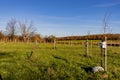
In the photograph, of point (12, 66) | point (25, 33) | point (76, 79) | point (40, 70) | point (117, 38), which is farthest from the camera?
point (25, 33)

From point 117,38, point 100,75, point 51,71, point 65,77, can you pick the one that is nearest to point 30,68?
point 51,71

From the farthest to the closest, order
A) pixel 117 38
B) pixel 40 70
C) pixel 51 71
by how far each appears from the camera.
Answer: pixel 117 38 → pixel 40 70 → pixel 51 71

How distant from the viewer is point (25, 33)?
4006 inches

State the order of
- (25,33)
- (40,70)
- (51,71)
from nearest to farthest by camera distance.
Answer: (51,71) < (40,70) < (25,33)

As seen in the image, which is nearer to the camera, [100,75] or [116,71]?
[100,75]

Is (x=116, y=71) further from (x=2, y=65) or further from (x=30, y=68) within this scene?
(x=2, y=65)

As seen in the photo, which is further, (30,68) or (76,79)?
(30,68)

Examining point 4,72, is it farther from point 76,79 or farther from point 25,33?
point 25,33

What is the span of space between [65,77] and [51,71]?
1.22m

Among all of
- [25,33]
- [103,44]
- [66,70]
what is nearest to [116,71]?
[103,44]

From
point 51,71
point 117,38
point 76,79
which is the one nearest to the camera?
point 76,79

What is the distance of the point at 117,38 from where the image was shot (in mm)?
75812

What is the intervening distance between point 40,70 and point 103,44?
3.97 m

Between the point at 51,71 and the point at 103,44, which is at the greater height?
the point at 103,44
